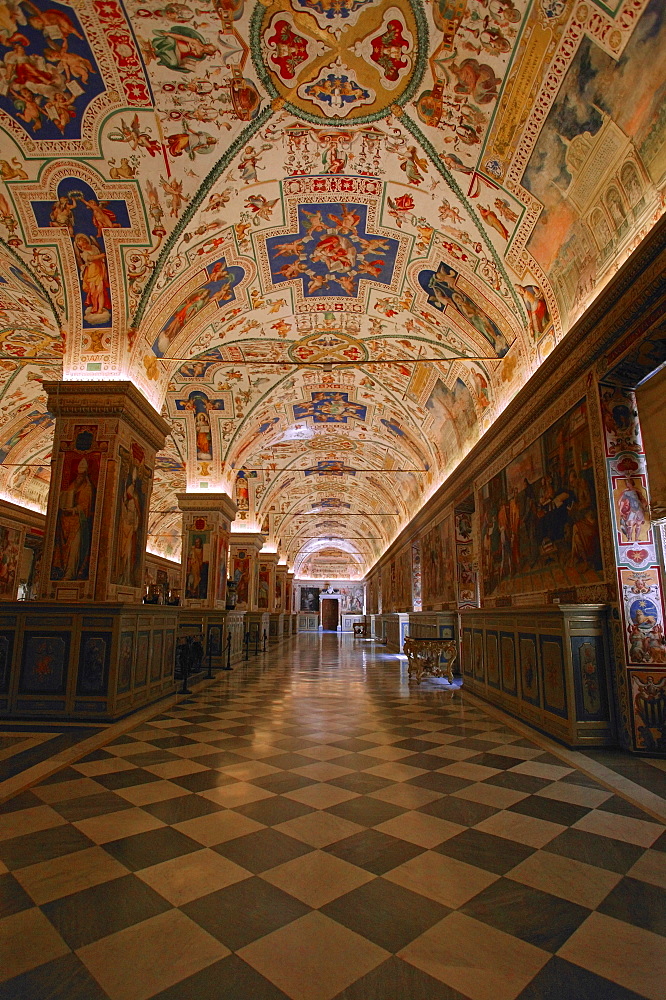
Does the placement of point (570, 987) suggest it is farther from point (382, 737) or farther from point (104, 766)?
point (382, 737)

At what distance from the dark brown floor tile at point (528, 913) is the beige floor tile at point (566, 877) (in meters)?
0.08

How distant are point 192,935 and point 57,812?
7.07 ft

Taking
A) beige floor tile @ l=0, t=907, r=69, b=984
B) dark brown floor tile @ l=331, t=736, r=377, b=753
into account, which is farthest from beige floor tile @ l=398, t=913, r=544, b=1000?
dark brown floor tile @ l=331, t=736, r=377, b=753

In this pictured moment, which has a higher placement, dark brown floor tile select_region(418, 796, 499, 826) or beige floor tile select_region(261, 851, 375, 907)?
beige floor tile select_region(261, 851, 375, 907)

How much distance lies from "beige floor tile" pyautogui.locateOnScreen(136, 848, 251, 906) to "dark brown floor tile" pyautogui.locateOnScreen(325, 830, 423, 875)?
0.66 m

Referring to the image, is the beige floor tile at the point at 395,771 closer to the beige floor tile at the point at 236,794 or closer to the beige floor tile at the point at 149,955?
the beige floor tile at the point at 236,794

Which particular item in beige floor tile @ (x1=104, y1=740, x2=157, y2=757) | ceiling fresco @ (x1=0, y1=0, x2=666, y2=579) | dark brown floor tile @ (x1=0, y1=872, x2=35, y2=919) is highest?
ceiling fresco @ (x1=0, y1=0, x2=666, y2=579)

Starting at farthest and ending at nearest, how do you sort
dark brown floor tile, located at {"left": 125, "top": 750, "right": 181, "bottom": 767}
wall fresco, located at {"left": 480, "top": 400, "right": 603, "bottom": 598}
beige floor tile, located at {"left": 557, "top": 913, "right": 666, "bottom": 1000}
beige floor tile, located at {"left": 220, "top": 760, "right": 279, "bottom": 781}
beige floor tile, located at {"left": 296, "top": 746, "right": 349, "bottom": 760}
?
wall fresco, located at {"left": 480, "top": 400, "right": 603, "bottom": 598}, beige floor tile, located at {"left": 296, "top": 746, "right": 349, "bottom": 760}, dark brown floor tile, located at {"left": 125, "top": 750, "right": 181, "bottom": 767}, beige floor tile, located at {"left": 220, "top": 760, "right": 279, "bottom": 781}, beige floor tile, located at {"left": 557, "top": 913, "right": 666, "bottom": 1000}

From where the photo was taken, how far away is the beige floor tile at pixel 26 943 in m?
2.39

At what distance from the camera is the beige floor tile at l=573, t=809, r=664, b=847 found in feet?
12.7

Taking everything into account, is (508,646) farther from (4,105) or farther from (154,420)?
(4,105)

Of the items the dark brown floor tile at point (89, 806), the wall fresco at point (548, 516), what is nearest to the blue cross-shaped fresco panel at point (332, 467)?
the wall fresco at point (548, 516)

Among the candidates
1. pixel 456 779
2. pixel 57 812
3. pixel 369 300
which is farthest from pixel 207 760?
pixel 369 300

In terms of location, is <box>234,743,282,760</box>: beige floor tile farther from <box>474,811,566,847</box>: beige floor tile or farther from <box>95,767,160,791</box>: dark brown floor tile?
<box>474,811,566,847</box>: beige floor tile
